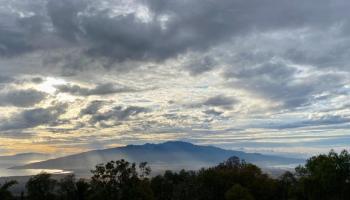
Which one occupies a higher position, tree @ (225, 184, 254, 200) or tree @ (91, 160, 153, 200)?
tree @ (91, 160, 153, 200)

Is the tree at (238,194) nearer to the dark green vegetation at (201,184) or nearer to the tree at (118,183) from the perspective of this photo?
the dark green vegetation at (201,184)

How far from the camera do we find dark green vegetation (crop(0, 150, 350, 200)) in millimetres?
88062

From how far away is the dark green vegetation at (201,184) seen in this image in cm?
8806

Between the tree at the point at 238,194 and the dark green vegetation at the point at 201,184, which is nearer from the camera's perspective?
the dark green vegetation at the point at 201,184

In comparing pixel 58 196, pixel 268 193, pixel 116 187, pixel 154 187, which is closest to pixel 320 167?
pixel 268 193

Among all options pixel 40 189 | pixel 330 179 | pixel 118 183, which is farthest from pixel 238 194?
pixel 40 189

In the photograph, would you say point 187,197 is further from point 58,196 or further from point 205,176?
point 58,196

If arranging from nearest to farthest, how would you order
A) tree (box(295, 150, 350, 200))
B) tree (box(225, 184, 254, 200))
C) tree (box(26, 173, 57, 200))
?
tree (box(295, 150, 350, 200)), tree (box(225, 184, 254, 200)), tree (box(26, 173, 57, 200))

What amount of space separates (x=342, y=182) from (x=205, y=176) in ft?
135

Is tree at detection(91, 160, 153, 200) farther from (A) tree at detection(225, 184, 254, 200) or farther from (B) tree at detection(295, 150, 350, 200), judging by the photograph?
(B) tree at detection(295, 150, 350, 200)

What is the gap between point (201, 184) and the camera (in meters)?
116

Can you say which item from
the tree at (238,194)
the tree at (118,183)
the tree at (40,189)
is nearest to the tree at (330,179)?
the tree at (238,194)

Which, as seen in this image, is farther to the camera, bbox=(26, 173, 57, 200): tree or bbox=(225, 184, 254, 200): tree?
bbox=(26, 173, 57, 200): tree

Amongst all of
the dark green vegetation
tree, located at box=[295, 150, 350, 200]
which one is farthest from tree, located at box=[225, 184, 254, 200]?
tree, located at box=[295, 150, 350, 200]
